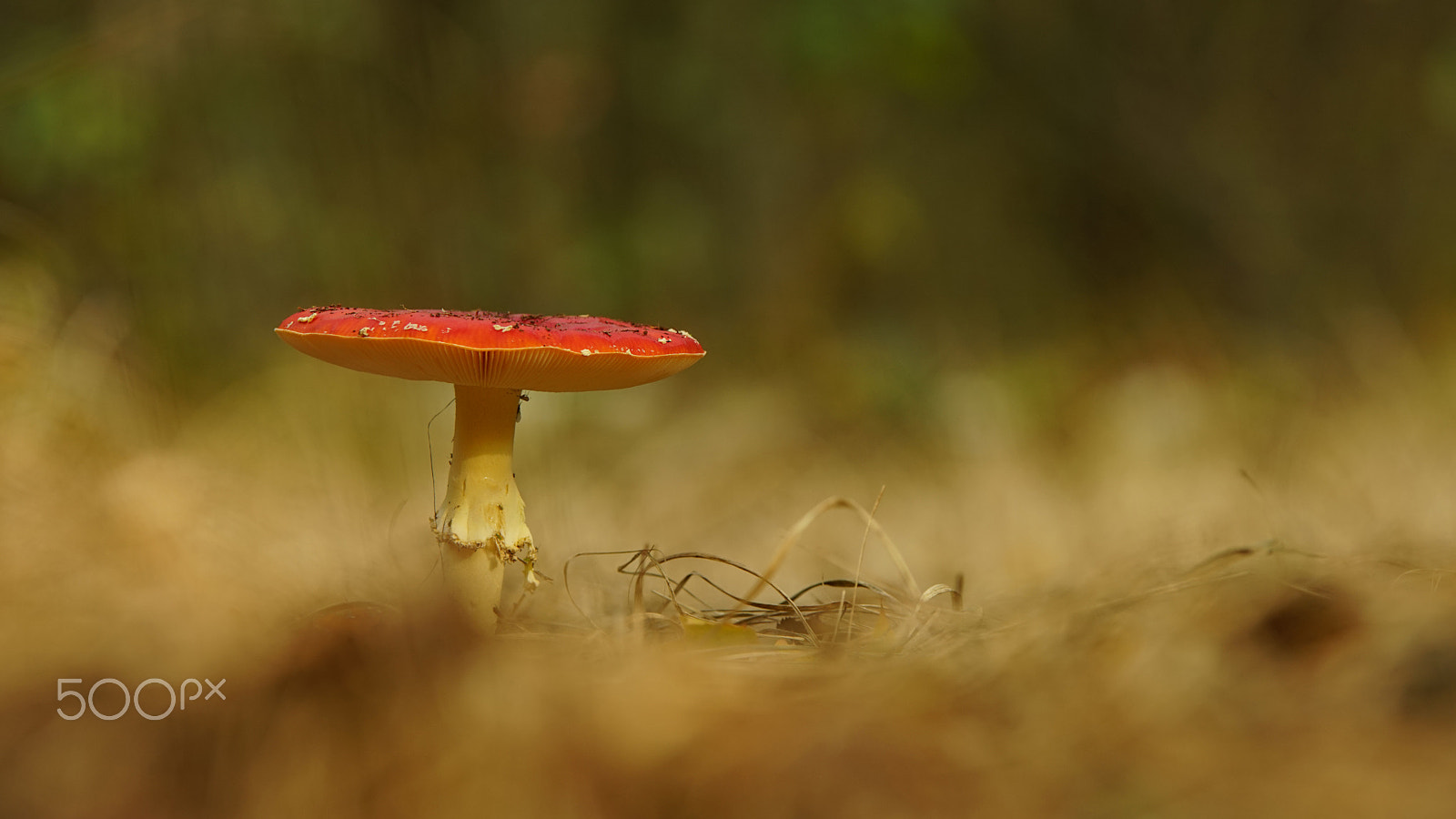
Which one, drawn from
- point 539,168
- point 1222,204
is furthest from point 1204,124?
point 539,168

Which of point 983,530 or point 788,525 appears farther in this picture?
point 788,525

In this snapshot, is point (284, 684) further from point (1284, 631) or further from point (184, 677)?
point (1284, 631)

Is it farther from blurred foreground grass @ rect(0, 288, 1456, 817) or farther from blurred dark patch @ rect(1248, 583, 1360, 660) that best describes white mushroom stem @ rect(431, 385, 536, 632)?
blurred dark patch @ rect(1248, 583, 1360, 660)

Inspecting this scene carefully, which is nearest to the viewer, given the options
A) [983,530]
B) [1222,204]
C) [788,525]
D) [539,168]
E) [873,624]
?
[873,624]

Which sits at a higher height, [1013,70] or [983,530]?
[1013,70]

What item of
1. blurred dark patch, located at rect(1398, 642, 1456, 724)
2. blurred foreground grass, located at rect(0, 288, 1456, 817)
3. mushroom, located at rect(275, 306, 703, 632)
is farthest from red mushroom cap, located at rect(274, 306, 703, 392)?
blurred dark patch, located at rect(1398, 642, 1456, 724)

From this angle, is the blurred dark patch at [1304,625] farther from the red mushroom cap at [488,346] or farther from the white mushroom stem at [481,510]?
the white mushroom stem at [481,510]
